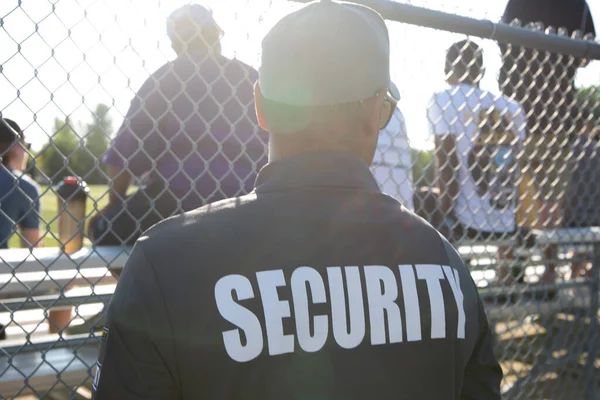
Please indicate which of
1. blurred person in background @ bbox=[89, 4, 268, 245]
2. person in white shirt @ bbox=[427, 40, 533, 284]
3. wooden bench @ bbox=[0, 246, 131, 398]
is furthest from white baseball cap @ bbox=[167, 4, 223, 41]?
person in white shirt @ bbox=[427, 40, 533, 284]

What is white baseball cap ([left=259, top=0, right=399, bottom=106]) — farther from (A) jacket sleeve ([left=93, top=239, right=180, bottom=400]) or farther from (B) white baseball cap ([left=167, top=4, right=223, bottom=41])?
(B) white baseball cap ([left=167, top=4, right=223, bottom=41])

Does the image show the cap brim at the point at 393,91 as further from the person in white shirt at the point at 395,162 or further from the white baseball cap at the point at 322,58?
the person in white shirt at the point at 395,162

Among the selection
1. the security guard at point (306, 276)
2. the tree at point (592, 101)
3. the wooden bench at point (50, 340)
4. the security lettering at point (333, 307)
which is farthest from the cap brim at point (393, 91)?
the tree at point (592, 101)

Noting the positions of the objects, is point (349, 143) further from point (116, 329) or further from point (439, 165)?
point (439, 165)

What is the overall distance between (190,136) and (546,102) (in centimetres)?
222

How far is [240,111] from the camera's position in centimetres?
241

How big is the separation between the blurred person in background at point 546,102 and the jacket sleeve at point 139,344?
9.12 ft

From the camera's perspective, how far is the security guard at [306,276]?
0.93 m

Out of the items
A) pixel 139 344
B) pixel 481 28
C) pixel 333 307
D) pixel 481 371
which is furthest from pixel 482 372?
pixel 481 28

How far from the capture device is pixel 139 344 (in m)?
0.92

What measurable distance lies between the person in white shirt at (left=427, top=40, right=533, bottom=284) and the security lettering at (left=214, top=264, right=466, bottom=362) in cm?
219

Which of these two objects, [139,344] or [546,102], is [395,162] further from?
[139,344]

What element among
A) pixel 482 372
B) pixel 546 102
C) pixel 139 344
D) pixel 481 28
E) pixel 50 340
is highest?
pixel 481 28

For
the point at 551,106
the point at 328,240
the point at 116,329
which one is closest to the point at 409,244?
the point at 328,240
